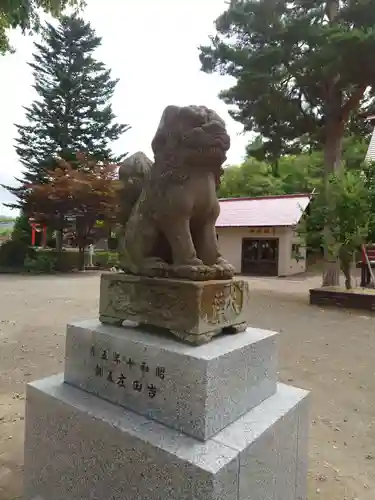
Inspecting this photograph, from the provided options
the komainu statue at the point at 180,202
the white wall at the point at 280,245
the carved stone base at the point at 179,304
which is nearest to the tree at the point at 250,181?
the white wall at the point at 280,245

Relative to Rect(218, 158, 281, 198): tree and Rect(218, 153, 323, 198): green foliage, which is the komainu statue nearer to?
Rect(218, 153, 323, 198): green foliage

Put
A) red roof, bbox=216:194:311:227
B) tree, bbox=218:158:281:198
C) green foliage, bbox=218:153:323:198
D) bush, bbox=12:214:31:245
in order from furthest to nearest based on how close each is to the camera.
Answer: tree, bbox=218:158:281:198
green foliage, bbox=218:153:323:198
bush, bbox=12:214:31:245
red roof, bbox=216:194:311:227

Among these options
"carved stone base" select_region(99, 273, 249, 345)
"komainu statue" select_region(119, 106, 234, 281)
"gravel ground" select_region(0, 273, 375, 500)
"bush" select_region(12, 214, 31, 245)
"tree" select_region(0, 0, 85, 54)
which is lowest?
"gravel ground" select_region(0, 273, 375, 500)

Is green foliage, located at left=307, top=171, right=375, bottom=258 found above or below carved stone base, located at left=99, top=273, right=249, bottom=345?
above

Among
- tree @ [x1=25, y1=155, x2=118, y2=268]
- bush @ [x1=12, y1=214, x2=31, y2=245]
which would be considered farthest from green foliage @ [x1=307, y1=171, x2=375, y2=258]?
bush @ [x1=12, y1=214, x2=31, y2=245]

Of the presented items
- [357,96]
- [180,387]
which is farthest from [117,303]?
[357,96]

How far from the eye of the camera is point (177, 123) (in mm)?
1851

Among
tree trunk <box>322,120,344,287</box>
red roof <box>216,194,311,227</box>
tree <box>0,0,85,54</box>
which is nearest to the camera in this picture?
tree <box>0,0,85,54</box>

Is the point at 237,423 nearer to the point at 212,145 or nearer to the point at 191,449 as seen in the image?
the point at 191,449

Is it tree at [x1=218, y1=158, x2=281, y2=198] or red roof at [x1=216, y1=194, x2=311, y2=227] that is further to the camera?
tree at [x1=218, y1=158, x2=281, y2=198]

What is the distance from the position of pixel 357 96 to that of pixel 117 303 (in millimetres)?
9888

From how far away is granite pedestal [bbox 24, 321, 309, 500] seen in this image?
1.50m

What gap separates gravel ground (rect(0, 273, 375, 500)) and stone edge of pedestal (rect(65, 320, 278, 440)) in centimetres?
88

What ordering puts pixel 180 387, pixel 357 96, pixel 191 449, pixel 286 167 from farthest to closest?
pixel 286 167, pixel 357 96, pixel 180 387, pixel 191 449
